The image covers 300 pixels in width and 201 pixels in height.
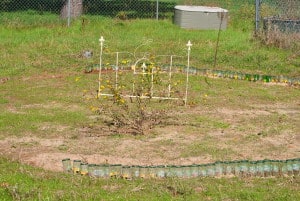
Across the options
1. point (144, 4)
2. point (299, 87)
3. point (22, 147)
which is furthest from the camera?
point (144, 4)

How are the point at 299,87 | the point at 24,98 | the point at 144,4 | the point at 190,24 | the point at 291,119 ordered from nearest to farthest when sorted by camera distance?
the point at 291,119, the point at 24,98, the point at 299,87, the point at 190,24, the point at 144,4

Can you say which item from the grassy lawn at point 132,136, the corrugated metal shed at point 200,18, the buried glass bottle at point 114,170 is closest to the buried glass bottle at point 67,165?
the grassy lawn at point 132,136

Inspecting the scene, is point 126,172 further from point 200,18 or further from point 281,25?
point 200,18

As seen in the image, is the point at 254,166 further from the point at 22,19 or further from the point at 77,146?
the point at 22,19

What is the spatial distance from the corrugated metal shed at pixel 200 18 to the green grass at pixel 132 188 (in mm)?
10651

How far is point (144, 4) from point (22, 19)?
6881 millimetres

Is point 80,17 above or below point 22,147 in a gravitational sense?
above

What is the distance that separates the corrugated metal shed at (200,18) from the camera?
57.9 feet

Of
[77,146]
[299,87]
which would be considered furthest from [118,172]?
[299,87]

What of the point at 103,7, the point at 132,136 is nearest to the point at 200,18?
the point at 103,7

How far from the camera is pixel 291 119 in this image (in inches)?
404

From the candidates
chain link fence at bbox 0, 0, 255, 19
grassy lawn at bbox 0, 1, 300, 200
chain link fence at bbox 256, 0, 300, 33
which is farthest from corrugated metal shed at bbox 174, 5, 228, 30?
chain link fence at bbox 0, 0, 255, 19

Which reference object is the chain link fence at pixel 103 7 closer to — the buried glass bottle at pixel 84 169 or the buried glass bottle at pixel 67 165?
the buried glass bottle at pixel 67 165

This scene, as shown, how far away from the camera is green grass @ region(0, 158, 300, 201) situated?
6707mm
